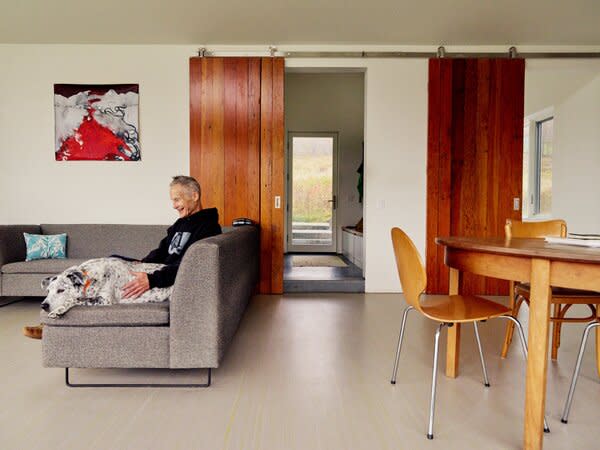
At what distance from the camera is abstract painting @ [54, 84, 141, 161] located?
4.84 metres

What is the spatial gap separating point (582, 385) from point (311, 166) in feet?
20.2

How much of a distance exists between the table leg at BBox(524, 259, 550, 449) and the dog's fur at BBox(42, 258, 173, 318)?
5.99 feet

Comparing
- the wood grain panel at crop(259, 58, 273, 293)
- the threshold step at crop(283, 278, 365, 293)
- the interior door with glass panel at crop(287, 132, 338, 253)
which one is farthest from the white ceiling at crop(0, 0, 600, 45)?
the interior door with glass panel at crop(287, 132, 338, 253)

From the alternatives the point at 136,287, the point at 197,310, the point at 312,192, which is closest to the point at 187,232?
the point at 136,287

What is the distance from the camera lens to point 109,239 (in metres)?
4.59

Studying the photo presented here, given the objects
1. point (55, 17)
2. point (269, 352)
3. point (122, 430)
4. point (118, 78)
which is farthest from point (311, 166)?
point (122, 430)

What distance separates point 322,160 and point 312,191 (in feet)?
2.00

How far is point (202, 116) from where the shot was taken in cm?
482

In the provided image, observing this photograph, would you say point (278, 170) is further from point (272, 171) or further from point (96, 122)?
point (96, 122)

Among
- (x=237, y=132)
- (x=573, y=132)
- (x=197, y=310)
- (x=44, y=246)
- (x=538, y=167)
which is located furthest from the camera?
(x=538, y=167)

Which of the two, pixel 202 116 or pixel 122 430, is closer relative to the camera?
pixel 122 430

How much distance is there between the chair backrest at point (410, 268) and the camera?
1897mm

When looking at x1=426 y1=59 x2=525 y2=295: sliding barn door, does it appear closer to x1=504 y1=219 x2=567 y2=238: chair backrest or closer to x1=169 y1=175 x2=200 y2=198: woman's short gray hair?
x1=504 y1=219 x2=567 y2=238: chair backrest

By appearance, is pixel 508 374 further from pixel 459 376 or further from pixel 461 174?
pixel 461 174
